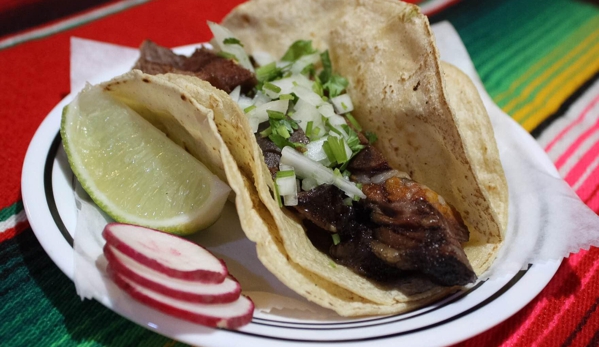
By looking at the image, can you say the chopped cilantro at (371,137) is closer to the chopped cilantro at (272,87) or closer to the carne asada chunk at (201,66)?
the chopped cilantro at (272,87)

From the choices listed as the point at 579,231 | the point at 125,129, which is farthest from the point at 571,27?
the point at 125,129

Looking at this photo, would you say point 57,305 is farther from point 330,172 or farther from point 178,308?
point 330,172

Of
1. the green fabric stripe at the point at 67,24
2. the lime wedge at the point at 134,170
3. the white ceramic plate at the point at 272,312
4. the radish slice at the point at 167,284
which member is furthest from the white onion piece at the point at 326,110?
the green fabric stripe at the point at 67,24

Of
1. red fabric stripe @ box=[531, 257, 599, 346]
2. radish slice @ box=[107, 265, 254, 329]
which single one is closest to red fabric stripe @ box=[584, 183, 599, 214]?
red fabric stripe @ box=[531, 257, 599, 346]

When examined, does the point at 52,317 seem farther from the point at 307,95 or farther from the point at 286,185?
the point at 307,95

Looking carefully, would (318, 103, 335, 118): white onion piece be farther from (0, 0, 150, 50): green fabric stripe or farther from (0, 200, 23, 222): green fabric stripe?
(0, 0, 150, 50): green fabric stripe

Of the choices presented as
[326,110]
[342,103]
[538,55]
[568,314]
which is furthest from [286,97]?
[538,55]
